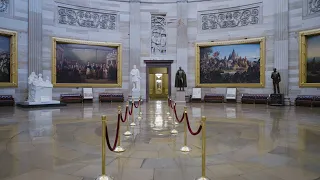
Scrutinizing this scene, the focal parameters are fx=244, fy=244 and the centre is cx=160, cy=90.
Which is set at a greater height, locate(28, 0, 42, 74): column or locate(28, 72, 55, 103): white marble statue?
locate(28, 0, 42, 74): column

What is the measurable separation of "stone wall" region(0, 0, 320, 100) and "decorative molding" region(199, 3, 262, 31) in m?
0.09

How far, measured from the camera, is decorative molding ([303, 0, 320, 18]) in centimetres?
1852

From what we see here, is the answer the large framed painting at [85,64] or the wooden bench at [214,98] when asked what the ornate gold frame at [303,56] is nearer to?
the wooden bench at [214,98]

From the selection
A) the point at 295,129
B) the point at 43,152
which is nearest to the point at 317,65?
the point at 295,129

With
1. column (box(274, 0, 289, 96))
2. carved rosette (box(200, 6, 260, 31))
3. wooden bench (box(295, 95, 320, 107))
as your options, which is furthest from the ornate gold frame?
carved rosette (box(200, 6, 260, 31))

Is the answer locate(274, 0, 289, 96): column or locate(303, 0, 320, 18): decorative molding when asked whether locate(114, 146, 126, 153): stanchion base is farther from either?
locate(303, 0, 320, 18): decorative molding

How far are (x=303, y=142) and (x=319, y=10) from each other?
1553cm

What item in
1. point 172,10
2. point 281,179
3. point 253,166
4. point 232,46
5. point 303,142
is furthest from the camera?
point 172,10

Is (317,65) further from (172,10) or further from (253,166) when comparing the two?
(253,166)

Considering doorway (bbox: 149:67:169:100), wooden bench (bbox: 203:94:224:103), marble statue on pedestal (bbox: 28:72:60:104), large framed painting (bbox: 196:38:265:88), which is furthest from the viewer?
doorway (bbox: 149:67:169:100)

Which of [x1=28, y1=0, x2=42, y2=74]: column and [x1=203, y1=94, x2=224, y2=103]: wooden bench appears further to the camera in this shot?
[x1=203, y1=94, x2=224, y2=103]: wooden bench

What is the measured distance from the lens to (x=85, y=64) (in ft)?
77.6

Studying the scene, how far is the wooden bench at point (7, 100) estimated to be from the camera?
1822cm

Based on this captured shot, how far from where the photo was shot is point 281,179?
14.6ft
